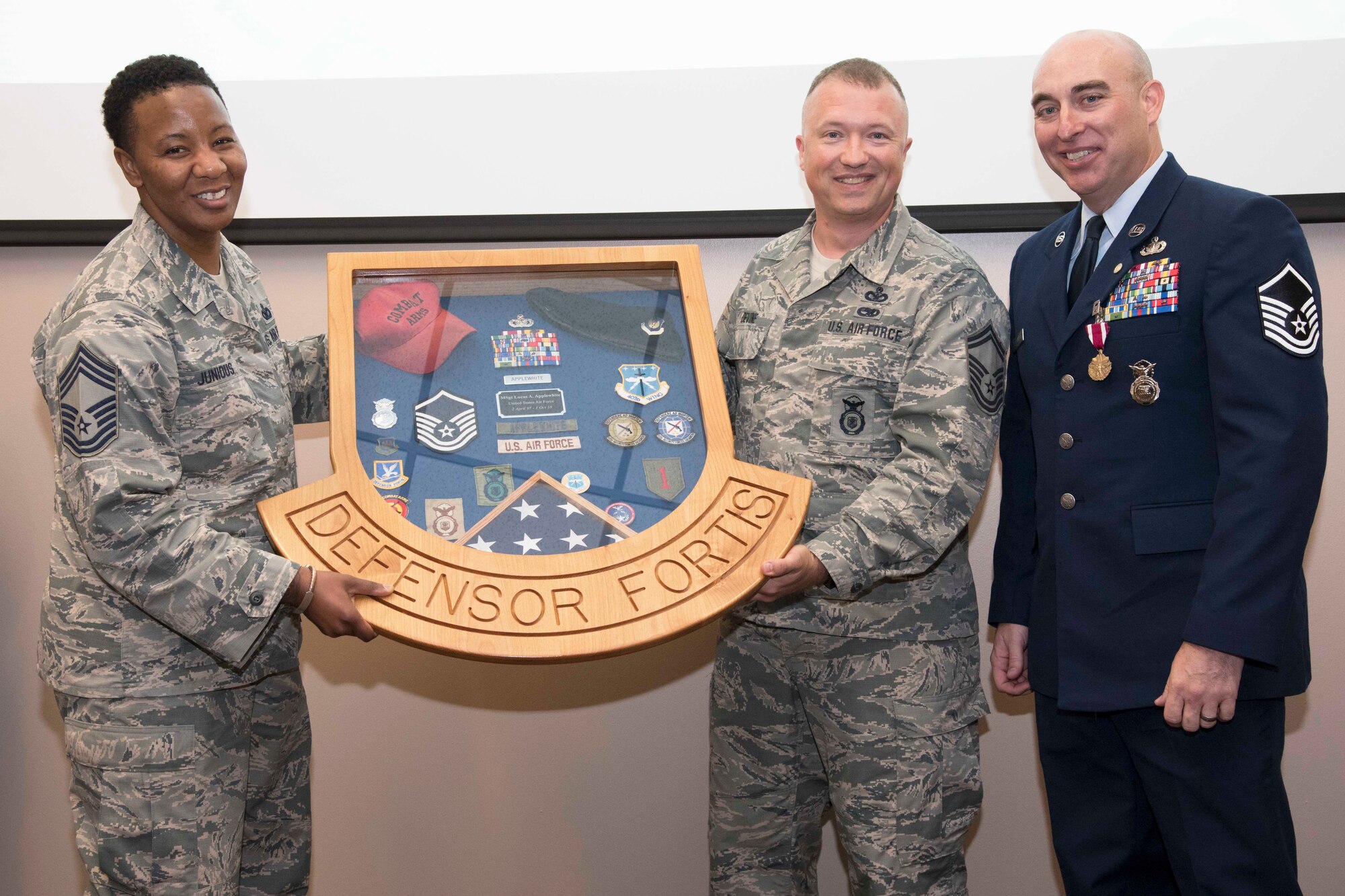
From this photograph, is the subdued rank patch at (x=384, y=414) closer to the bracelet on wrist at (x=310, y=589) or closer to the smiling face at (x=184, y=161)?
the bracelet on wrist at (x=310, y=589)

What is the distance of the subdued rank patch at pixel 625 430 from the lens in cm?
175

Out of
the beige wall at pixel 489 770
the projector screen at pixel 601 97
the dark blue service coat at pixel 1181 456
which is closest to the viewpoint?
the dark blue service coat at pixel 1181 456

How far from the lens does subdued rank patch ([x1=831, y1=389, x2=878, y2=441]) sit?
5.99 feet

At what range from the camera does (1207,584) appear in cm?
153

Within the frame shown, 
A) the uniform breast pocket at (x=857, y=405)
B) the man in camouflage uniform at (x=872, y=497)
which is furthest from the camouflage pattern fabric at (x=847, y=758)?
the uniform breast pocket at (x=857, y=405)

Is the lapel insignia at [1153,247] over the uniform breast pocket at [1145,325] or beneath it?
over

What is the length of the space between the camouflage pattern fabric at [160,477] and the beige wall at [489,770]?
2.59ft

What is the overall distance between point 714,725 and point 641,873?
77 cm

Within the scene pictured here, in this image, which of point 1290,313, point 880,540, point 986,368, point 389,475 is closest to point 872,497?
point 880,540

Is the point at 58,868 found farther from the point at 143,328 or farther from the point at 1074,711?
the point at 1074,711

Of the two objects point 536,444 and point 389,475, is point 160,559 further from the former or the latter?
point 536,444

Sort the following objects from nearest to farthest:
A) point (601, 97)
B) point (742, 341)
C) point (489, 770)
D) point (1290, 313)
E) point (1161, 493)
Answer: point (1290, 313)
point (1161, 493)
point (742, 341)
point (601, 97)
point (489, 770)

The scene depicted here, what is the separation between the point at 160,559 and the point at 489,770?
1.22 meters

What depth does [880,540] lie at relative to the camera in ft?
5.57
